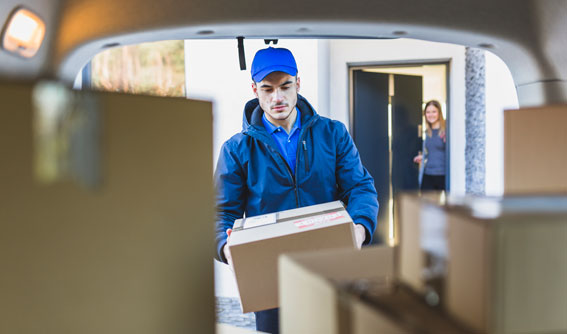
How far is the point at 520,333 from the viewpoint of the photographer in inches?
18.6

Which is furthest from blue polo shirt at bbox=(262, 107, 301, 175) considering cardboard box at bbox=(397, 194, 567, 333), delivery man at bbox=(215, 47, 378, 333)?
cardboard box at bbox=(397, 194, 567, 333)

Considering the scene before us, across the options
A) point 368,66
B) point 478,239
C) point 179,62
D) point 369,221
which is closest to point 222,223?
point 369,221

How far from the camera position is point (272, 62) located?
185 cm

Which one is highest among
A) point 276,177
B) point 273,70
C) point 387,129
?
point 273,70

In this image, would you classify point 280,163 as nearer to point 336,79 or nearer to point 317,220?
point 317,220

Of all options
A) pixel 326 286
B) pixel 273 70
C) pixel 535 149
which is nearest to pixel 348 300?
pixel 326 286

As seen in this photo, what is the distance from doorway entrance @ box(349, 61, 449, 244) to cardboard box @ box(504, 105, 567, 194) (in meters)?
3.78

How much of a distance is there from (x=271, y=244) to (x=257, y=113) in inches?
36.8

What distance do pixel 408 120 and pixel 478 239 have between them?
4.58 m

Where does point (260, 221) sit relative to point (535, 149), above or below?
below

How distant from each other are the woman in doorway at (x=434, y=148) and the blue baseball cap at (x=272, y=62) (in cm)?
312

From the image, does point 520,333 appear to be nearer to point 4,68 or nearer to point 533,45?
point 533,45

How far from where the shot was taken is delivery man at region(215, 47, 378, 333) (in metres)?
1.80

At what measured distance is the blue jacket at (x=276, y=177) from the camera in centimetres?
180
